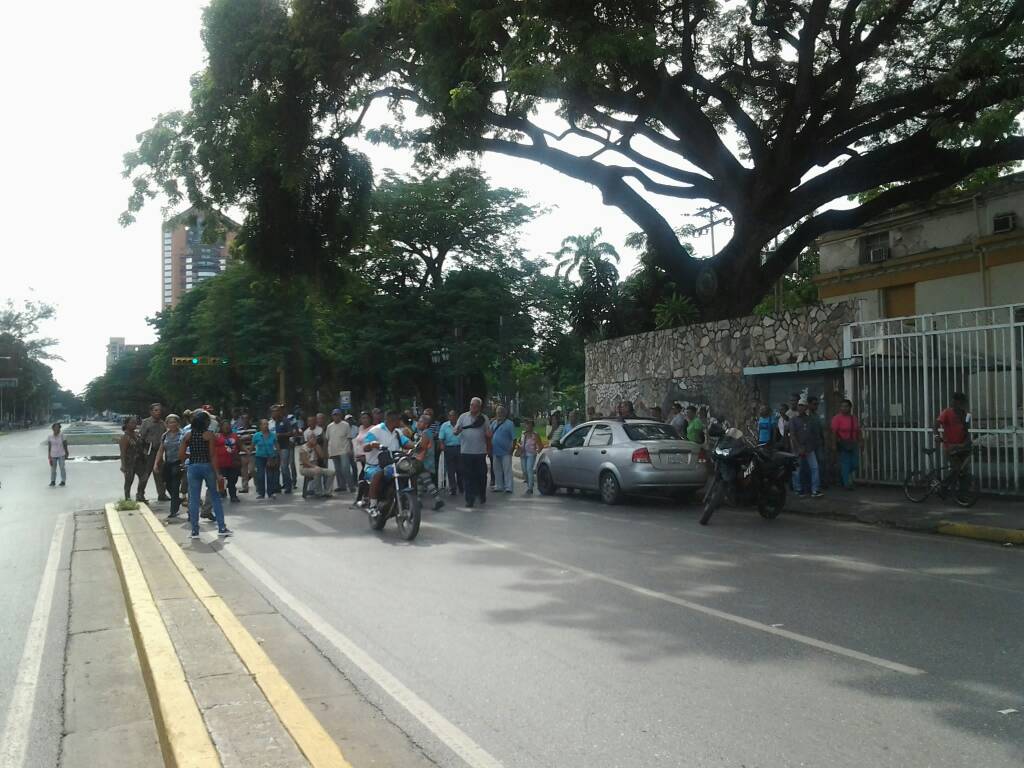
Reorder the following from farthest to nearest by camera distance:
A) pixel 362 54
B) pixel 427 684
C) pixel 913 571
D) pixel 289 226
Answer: pixel 289 226 < pixel 362 54 < pixel 913 571 < pixel 427 684

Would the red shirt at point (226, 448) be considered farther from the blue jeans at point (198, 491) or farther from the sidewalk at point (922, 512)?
the sidewalk at point (922, 512)

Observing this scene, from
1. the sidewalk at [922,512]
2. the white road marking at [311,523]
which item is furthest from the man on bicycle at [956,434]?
the white road marking at [311,523]

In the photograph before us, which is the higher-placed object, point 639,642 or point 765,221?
point 765,221

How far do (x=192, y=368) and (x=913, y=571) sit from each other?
51.0m

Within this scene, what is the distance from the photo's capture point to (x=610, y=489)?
1522 centimetres

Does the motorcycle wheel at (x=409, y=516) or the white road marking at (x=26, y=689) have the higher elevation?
the motorcycle wheel at (x=409, y=516)

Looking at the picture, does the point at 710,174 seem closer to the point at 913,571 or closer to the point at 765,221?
the point at 765,221

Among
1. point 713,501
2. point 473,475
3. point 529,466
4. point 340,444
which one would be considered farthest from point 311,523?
point 529,466

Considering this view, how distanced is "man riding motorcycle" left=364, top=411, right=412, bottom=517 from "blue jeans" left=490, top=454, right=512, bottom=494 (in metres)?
4.91

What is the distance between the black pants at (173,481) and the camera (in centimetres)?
1420

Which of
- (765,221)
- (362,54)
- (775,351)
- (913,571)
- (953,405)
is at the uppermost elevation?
(362,54)

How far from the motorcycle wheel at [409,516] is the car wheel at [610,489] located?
482 centimetres

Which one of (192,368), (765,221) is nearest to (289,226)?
(765,221)

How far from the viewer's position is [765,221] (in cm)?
1953
